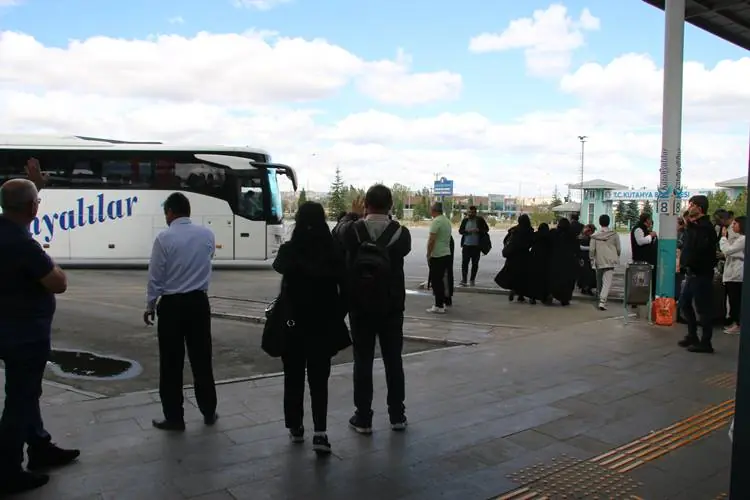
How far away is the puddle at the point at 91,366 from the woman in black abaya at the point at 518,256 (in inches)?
279

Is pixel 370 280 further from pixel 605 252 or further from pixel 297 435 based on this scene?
pixel 605 252

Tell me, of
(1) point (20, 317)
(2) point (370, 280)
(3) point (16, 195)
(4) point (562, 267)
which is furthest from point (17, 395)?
(4) point (562, 267)

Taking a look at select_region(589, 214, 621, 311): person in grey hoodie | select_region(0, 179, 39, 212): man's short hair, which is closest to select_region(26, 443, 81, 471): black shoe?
select_region(0, 179, 39, 212): man's short hair

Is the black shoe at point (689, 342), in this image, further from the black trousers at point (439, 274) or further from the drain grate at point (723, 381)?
the black trousers at point (439, 274)

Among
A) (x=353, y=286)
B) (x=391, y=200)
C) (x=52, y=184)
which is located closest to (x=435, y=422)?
(x=353, y=286)

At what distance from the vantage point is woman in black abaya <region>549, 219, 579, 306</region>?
11.3 meters

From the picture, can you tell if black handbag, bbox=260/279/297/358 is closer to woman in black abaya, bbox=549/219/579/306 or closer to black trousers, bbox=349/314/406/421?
black trousers, bbox=349/314/406/421

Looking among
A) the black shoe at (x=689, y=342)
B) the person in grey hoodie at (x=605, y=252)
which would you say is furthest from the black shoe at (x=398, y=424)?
the person in grey hoodie at (x=605, y=252)

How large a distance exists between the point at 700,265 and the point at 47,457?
275 inches

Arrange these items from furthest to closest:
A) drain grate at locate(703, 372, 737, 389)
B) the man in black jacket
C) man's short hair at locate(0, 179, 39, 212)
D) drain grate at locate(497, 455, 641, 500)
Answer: the man in black jacket < drain grate at locate(703, 372, 737, 389) < drain grate at locate(497, 455, 641, 500) < man's short hair at locate(0, 179, 39, 212)

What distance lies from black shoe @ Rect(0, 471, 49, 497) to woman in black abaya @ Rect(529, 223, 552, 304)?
30.7ft

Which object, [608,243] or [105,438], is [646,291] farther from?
[105,438]

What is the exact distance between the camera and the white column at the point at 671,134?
9.27 metres

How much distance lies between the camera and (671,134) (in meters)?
9.30
